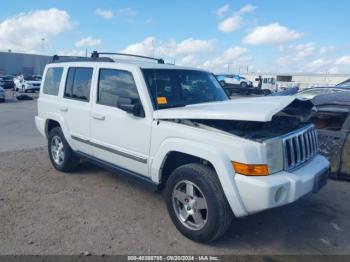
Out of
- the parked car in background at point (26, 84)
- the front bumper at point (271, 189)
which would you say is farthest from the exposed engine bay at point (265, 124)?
the parked car in background at point (26, 84)

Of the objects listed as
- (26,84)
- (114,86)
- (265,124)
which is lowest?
(265,124)

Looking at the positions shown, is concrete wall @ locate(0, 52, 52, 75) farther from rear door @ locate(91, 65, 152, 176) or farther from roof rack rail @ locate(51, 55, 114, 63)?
rear door @ locate(91, 65, 152, 176)

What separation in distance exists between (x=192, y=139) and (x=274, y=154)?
831 mm

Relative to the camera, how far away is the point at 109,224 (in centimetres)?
379

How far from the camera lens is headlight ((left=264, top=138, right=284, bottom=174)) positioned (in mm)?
3027

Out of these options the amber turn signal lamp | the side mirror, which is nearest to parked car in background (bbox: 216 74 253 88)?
the side mirror

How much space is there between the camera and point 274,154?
10.1 ft

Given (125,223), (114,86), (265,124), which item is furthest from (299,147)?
(114,86)

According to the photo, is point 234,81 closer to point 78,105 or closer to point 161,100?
point 78,105

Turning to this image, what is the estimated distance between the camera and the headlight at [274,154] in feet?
9.93

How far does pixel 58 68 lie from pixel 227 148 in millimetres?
3931

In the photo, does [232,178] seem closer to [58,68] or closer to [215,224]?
[215,224]

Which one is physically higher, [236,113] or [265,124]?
[236,113]

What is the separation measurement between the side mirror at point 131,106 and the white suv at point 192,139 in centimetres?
1
